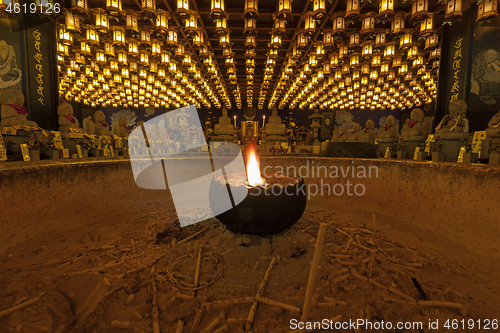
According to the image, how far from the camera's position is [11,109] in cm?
502

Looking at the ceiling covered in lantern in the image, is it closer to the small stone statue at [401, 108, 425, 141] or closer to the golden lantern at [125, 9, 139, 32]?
the golden lantern at [125, 9, 139, 32]

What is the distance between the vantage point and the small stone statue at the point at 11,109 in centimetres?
493

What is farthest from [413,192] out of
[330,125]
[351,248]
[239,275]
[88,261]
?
[330,125]

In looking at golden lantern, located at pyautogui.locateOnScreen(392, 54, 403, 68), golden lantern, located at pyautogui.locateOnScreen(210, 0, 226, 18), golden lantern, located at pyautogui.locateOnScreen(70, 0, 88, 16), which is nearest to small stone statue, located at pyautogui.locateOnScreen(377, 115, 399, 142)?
golden lantern, located at pyautogui.locateOnScreen(392, 54, 403, 68)

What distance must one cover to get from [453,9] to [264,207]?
6787 mm

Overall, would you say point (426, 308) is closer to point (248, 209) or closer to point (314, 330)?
point (314, 330)

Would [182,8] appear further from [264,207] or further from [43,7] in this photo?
[264,207]

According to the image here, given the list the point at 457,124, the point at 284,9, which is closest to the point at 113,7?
the point at 284,9

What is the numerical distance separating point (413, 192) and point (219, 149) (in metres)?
7.57

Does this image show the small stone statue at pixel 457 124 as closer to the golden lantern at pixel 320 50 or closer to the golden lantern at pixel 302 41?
the golden lantern at pixel 320 50

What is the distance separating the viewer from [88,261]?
2.52 m

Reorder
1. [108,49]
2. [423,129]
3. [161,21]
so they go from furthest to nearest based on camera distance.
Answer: [423,129]
[108,49]
[161,21]

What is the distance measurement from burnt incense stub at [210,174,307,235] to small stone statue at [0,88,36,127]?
596 cm

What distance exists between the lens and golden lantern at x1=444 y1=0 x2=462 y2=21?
4.79m
